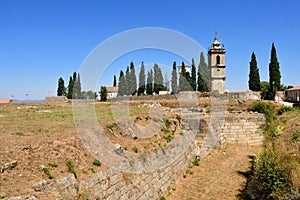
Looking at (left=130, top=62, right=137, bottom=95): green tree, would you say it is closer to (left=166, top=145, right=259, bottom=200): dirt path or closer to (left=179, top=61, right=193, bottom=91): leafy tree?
(left=179, top=61, right=193, bottom=91): leafy tree

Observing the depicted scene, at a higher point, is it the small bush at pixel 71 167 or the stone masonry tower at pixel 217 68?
the stone masonry tower at pixel 217 68

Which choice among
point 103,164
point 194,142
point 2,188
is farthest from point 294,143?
point 2,188

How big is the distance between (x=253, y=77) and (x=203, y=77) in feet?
26.4

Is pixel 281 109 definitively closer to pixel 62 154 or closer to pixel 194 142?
pixel 194 142

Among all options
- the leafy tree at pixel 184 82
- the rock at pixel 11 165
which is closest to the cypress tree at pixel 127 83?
the leafy tree at pixel 184 82

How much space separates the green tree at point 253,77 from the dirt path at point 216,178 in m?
29.6

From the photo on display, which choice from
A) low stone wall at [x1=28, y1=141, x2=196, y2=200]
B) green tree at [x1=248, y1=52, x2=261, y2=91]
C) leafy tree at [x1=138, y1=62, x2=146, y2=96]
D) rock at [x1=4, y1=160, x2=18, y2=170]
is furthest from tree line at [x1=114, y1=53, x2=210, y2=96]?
rock at [x1=4, y1=160, x2=18, y2=170]

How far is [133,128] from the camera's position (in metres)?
13.2

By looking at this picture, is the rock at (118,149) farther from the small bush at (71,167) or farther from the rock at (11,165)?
the rock at (11,165)

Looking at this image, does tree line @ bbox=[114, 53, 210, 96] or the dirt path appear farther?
tree line @ bbox=[114, 53, 210, 96]

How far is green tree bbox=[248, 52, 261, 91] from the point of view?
45.6m

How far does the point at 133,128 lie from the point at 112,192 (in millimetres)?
5257

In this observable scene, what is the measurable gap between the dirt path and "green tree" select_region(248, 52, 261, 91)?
2960 centimetres

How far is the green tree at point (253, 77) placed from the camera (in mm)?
45562
